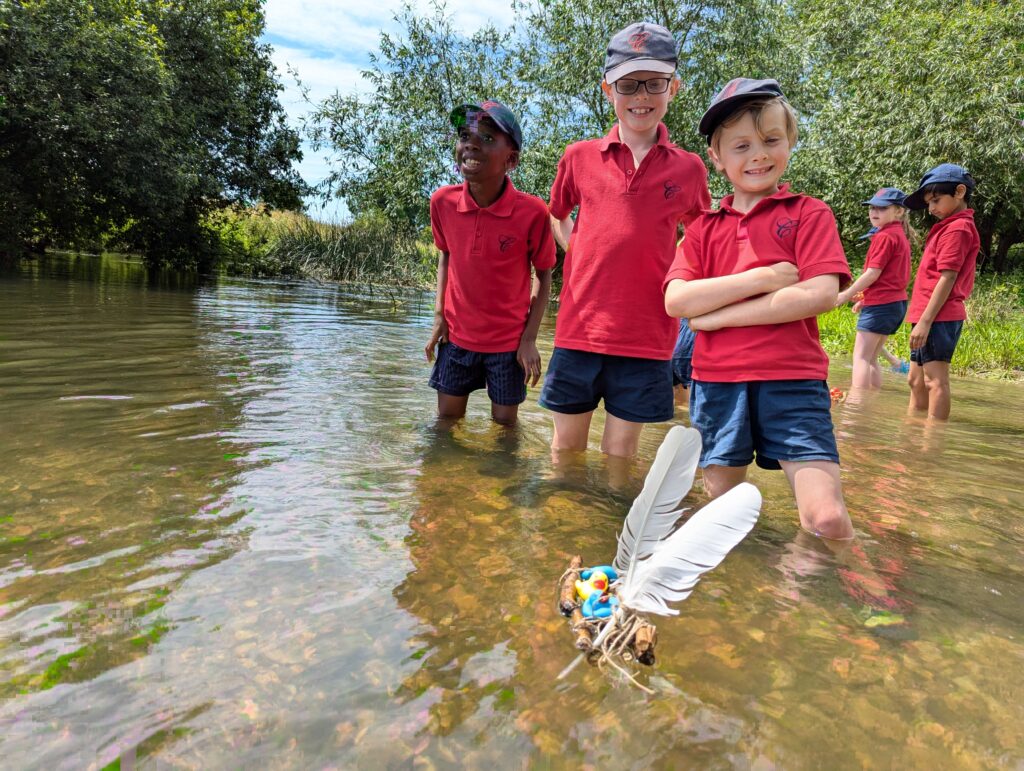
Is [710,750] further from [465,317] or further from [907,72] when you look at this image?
[907,72]

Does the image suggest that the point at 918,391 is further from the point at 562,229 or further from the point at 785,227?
the point at 785,227

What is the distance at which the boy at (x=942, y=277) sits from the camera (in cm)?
527

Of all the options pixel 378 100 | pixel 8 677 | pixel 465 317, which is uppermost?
pixel 378 100

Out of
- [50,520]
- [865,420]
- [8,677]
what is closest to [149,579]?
[8,677]

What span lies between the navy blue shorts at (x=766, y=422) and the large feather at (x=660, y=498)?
1.36ft

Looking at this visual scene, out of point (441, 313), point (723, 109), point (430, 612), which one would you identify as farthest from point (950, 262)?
point (430, 612)

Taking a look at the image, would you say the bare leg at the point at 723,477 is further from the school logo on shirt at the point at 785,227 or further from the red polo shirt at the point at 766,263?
the school logo on shirt at the point at 785,227

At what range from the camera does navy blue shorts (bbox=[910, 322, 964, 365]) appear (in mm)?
5512

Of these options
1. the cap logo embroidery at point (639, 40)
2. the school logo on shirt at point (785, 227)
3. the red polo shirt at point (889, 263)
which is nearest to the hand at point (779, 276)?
the school logo on shirt at point (785, 227)

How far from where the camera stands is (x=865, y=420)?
227 inches

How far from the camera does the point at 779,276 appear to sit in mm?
2463

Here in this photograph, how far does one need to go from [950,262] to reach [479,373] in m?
3.92

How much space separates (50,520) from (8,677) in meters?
1.05

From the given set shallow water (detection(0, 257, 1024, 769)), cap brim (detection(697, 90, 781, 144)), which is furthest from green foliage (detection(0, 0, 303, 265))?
cap brim (detection(697, 90, 781, 144))
